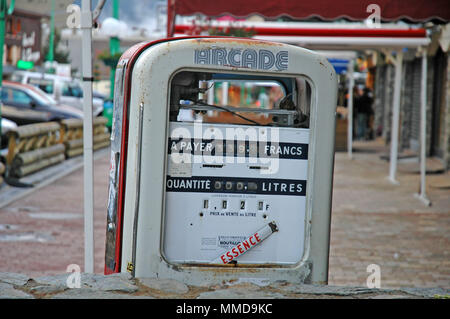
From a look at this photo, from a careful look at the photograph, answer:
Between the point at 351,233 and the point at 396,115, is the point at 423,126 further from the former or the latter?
the point at 351,233

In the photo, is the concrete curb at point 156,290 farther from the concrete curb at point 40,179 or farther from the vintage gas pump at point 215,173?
the concrete curb at point 40,179

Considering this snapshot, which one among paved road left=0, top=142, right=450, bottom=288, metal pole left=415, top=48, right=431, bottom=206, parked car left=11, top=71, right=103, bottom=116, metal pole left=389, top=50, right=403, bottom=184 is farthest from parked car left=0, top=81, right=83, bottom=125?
metal pole left=415, top=48, right=431, bottom=206

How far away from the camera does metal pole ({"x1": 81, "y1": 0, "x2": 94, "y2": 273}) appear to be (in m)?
5.37

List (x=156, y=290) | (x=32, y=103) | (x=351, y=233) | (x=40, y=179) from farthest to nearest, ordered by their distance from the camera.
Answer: (x=32, y=103)
(x=40, y=179)
(x=351, y=233)
(x=156, y=290)

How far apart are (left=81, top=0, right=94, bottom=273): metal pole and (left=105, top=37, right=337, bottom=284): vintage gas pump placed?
0.44 metres

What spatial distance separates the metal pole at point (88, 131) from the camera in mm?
5371

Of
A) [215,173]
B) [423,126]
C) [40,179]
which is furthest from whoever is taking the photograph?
[40,179]

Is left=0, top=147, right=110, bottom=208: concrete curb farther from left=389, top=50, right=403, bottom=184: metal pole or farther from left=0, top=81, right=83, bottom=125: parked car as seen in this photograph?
left=389, top=50, right=403, bottom=184: metal pole

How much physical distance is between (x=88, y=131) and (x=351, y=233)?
5292 millimetres

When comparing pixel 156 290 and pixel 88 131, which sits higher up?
pixel 88 131

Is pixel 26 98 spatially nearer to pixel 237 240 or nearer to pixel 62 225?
pixel 62 225

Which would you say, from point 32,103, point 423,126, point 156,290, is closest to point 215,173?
point 156,290

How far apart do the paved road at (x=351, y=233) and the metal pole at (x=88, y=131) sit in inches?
92.3

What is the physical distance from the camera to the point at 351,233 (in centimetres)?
1001
